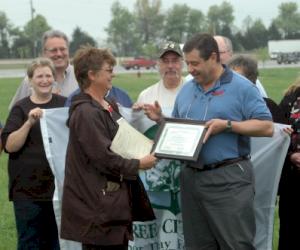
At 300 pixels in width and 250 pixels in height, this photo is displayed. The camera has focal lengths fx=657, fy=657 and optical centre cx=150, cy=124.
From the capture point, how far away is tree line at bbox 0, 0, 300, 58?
104438mm

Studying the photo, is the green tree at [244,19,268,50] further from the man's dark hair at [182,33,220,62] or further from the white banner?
the man's dark hair at [182,33,220,62]

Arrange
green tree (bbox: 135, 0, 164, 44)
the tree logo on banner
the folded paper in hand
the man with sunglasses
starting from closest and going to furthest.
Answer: the folded paper in hand → the tree logo on banner → the man with sunglasses → green tree (bbox: 135, 0, 164, 44)

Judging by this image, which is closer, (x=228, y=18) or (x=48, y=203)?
(x=48, y=203)

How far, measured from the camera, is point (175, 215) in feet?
19.2

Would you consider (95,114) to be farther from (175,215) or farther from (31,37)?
(31,37)

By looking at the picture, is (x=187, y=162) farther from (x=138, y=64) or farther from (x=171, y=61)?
(x=138, y=64)

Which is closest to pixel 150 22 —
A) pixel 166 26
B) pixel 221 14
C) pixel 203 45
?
pixel 166 26

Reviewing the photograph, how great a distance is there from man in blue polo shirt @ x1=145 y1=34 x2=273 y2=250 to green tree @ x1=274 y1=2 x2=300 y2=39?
11065 centimetres

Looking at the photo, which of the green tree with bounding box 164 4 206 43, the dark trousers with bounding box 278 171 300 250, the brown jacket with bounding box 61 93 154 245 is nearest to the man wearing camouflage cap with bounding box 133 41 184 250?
the dark trousers with bounding box 278 171 300 250

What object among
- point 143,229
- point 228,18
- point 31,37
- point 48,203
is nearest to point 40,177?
point 48,203

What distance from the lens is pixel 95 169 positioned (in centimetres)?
462

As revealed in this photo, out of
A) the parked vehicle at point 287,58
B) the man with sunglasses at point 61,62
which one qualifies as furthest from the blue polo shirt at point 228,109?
the parked vehicle at point 287,58

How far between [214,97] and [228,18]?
379ft

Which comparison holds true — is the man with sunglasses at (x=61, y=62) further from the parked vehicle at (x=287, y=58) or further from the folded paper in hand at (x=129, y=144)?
the parked vehicle at (x=287, y=58)
